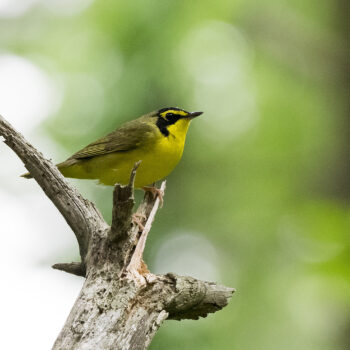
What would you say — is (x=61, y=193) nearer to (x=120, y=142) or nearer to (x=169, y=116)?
(x=120, y=142)

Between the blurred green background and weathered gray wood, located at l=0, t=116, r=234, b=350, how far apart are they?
5.12 meters

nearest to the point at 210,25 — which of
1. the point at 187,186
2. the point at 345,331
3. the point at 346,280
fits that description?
the point at 187,186

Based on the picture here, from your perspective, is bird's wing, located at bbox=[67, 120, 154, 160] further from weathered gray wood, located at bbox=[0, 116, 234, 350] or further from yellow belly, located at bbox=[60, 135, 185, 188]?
weathered gray wood, located at bbox=[0, 116, 234, 350]

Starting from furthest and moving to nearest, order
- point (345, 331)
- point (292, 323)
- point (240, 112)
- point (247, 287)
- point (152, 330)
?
point (240, 112)
point (247, 287)
point (292, 323)
point (345, 331)
point (152, 330)

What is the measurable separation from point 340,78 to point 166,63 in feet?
12.0

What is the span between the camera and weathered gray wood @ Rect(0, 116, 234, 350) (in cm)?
378

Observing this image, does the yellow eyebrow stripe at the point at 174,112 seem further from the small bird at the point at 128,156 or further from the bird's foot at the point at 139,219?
the bird's foot at the point at 139,219

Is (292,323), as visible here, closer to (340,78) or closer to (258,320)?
(258,320)

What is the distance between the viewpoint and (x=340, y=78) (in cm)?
994

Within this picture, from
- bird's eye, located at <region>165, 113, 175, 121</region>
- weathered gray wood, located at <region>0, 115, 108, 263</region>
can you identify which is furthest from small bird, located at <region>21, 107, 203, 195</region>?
weathered gray wood, located at <region>0, 115, 108, 263</region>

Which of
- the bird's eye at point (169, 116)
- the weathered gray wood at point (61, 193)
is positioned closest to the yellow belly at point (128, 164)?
the bird's eye at point (169, 116)

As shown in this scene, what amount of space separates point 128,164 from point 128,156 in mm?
106

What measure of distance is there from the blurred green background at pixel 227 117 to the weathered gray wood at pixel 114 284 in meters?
5.12

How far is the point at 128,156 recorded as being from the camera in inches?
271
